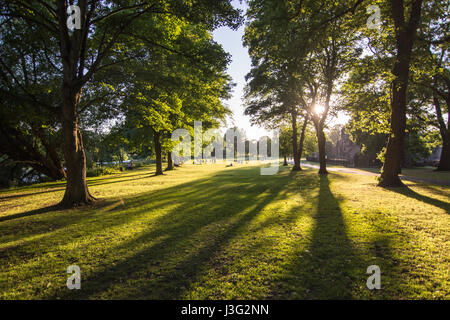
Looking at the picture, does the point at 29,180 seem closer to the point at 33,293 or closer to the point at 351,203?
the point at 33,293

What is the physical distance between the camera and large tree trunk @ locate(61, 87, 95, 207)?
28.0 feet

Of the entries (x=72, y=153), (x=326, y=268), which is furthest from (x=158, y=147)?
(x=326, y=268)

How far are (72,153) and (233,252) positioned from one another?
8284 millimetres

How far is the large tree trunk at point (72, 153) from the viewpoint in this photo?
8.55 metres

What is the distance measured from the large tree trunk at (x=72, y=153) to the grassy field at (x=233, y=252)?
1.20 m

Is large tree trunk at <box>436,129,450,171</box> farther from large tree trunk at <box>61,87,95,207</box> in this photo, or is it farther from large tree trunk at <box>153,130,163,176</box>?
large tree trunk at <box>61,87,95,207</box>

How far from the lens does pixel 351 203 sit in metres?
8.03

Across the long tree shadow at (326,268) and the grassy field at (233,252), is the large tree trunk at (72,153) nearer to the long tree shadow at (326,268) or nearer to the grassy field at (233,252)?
the grassy field at (233,252)

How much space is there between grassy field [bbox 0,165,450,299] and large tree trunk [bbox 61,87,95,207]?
120 centimetres

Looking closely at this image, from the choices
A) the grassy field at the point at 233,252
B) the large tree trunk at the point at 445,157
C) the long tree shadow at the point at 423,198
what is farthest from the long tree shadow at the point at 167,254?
the large tree trunk at the point at 445,157

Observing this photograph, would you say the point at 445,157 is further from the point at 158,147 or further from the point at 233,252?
the point at 158,147

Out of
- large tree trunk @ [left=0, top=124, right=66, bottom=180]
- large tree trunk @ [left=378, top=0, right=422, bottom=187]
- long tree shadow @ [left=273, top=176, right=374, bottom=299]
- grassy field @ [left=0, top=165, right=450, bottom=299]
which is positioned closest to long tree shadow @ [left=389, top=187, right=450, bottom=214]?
grassy field @ [left=0, top=165, right=450, bottom=299]

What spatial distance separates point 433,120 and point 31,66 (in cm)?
4141

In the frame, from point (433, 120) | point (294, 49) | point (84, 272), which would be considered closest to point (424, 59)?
point (294, 49)
